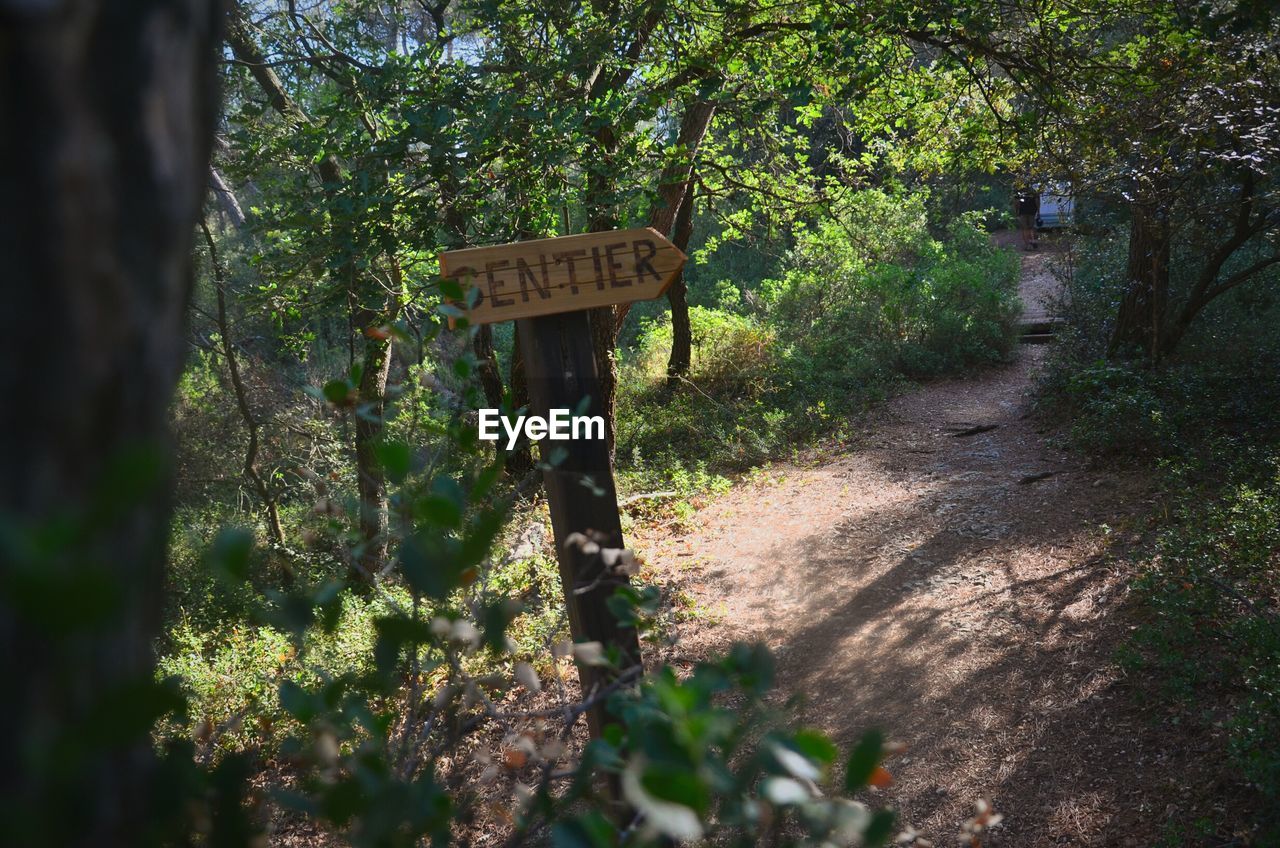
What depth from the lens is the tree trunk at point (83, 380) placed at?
20.2 inches

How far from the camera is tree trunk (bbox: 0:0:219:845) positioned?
513mm

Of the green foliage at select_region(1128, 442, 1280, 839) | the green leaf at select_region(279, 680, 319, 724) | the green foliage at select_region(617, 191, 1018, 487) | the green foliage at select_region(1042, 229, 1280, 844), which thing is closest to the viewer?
the green leaf at select_region(279, 680, 319, 724)

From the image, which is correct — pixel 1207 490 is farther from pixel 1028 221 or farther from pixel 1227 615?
pixel 1028 221

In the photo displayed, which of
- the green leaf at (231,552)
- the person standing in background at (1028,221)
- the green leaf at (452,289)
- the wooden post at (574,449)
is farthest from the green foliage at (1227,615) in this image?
the person standing in background at (1028,221)

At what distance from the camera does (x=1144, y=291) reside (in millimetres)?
7793

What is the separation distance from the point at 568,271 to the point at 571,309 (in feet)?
0.35

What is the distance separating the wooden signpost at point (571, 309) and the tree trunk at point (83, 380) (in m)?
1.81

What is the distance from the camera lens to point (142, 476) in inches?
20.3

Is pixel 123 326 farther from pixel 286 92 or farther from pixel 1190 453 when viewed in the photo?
pixel 286 92

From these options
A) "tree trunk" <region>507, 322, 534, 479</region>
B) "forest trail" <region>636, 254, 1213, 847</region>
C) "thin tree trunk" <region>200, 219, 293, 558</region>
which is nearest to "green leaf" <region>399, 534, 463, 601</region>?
"forest trail" <region>636, 254, 1213, 847</region>

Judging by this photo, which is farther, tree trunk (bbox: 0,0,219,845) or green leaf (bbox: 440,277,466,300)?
green leaf (bbox: 440,277,466,300)

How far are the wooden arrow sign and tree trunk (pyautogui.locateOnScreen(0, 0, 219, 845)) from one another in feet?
6.01

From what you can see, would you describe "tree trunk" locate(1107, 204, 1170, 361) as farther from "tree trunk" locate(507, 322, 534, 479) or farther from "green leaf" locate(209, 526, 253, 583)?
"green leaf" locate(209, 526, 253, 583)

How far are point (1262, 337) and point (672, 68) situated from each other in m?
5.32
